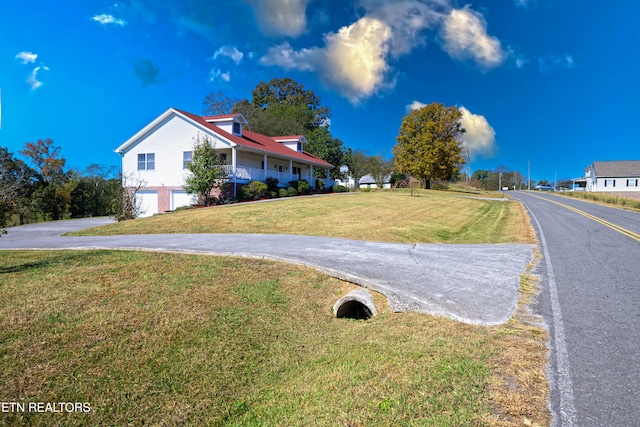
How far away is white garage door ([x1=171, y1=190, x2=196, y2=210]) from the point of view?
1018 inches

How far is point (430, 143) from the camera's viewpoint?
43688 millimetres

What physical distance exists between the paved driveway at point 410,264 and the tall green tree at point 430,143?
113 ft

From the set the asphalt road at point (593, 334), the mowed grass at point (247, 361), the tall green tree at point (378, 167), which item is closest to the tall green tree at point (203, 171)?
the mowed grass at point (247, 361)

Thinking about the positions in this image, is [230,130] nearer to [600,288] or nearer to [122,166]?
[122,166]

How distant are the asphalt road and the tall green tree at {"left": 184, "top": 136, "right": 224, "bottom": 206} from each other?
19674 mm

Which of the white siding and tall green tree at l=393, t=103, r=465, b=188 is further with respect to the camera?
tall green tree at l=393, t=103, r=465, b=188

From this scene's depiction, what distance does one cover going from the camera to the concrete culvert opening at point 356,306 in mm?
5359

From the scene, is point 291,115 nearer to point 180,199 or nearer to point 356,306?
point 180,199

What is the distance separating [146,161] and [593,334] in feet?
97.8

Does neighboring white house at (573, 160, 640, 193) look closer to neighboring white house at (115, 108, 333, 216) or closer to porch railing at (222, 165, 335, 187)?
porch railing at (222, 165, 335, 187)

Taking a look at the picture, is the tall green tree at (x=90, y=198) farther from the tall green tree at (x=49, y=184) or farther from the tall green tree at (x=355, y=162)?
the tall green tree at (x=355, y=162)

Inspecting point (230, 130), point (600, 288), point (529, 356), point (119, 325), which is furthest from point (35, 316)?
point (230, 130)

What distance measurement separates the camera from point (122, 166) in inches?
1129

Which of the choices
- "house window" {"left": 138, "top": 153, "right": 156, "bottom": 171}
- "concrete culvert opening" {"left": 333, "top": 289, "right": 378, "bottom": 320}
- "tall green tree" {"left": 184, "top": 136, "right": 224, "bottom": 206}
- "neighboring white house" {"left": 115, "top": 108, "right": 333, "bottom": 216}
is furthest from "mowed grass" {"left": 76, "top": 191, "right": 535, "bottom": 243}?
"house window" {"left": 138, "top": 153, "right": 156, "bottom": 171}
